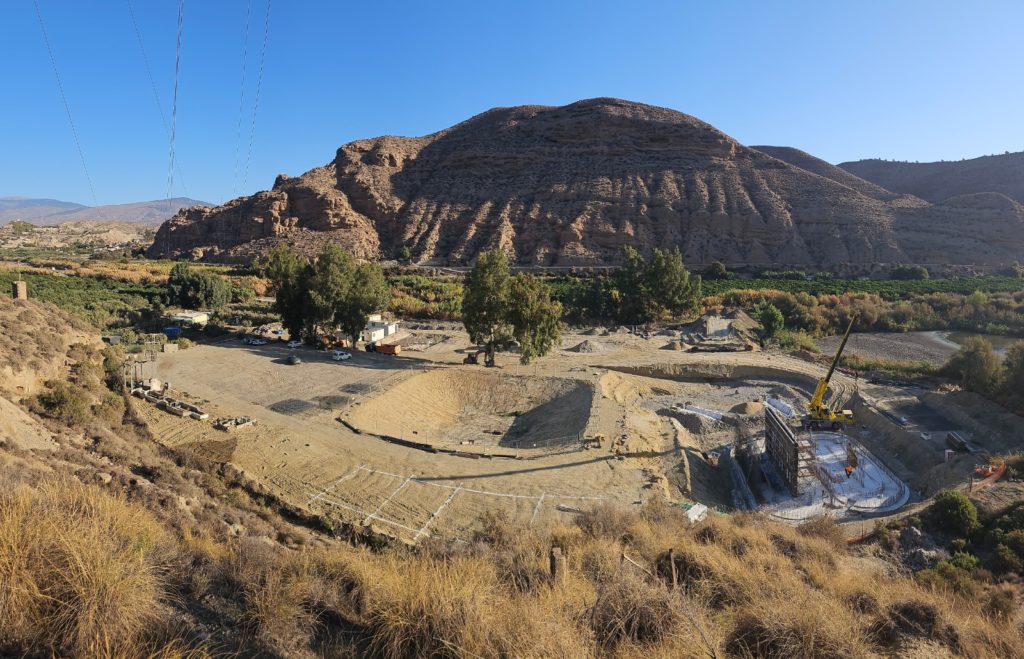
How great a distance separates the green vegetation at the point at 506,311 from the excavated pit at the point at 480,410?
2.56 metres

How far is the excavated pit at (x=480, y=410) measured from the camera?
19172 mm

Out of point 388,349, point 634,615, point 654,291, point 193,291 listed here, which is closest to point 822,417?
point 634,615

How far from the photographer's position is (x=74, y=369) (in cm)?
1752

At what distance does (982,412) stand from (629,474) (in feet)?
52.0


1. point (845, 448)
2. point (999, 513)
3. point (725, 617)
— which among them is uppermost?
point (725, 617)

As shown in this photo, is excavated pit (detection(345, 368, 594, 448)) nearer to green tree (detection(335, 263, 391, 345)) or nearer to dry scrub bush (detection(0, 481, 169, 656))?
green tree (detection(335, 263, 391, 345))

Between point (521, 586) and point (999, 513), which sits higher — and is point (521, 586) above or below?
above

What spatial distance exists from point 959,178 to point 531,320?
15007cm

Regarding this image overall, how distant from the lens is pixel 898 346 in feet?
131

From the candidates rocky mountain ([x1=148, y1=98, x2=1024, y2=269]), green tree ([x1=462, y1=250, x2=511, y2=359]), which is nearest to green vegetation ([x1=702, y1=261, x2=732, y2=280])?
rocky mountain ([x1=148, y1=98, x2=1024, y2=269])

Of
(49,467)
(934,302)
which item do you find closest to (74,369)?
(49,467)

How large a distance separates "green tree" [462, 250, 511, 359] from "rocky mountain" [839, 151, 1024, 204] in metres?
131

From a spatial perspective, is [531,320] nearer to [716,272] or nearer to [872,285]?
[716,272]

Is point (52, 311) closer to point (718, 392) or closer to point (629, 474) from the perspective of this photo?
point (629, 474)
